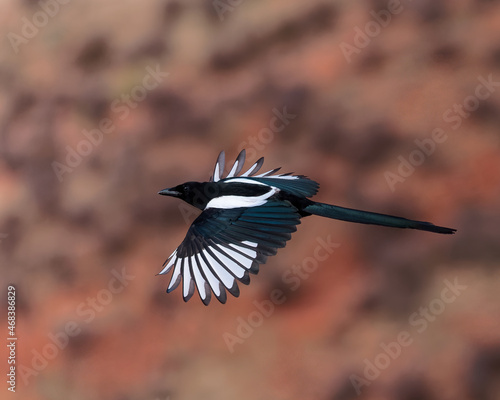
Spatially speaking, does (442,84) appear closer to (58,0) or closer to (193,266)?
(193,266)

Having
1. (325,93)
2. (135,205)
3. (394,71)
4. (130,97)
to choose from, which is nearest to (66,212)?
(135,205)
